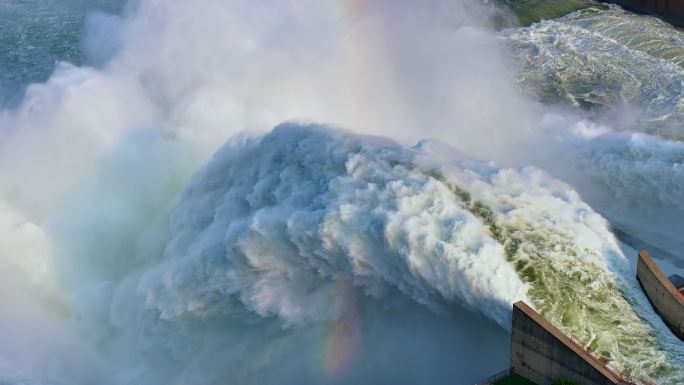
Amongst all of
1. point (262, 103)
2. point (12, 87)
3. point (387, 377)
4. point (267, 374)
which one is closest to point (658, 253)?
point (387, 377)

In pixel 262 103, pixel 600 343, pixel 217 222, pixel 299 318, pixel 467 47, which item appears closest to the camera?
pixel 600 343

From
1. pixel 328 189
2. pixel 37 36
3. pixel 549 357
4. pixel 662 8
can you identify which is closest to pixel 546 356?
pixel 549 357

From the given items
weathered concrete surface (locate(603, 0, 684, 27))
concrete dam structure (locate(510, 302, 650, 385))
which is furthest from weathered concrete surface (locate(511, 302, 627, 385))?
weathered concrete surface (locate(603, 0, 684, 27))

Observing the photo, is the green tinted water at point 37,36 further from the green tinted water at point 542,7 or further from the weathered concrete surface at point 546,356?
the weathered concrete surface at point 546,356

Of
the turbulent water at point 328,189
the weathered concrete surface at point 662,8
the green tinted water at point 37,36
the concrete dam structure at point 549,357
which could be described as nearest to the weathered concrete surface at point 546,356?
the concrete dam structure at point 549,357

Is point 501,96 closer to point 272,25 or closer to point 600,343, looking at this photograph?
point 272,25

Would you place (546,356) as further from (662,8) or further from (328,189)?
(662,8)

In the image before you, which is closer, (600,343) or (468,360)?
(600,343)
